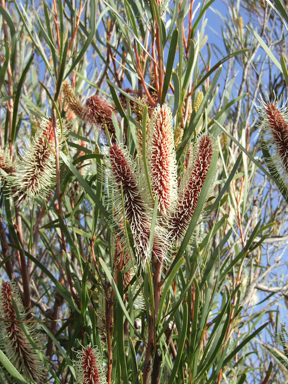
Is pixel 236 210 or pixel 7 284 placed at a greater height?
pixel 236 210

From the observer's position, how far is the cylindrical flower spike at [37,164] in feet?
2.80

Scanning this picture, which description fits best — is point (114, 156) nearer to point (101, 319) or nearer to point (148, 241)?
point (148, 241)

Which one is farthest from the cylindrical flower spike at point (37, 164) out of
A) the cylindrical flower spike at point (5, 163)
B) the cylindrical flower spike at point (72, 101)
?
the cylindrical flower spike at point (72, 101)

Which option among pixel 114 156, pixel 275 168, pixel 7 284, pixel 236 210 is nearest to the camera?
pixel 114 156

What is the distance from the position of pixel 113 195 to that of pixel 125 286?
0.87 feet

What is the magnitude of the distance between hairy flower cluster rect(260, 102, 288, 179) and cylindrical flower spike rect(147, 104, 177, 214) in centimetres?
19

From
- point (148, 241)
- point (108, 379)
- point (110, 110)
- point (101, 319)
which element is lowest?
point (108, 379)

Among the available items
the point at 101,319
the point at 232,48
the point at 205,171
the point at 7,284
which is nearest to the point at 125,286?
the point at 101,319

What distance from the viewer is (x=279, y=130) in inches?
28.3

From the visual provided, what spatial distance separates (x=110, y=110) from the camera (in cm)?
95

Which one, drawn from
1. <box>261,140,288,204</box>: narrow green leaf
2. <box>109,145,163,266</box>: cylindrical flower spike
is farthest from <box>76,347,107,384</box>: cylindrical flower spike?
<box>261,140,288,204</box>: narrow green leaf

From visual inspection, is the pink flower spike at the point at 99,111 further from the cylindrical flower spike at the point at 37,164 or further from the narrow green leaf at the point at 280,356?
the narrow green leaf at the point at 280,356

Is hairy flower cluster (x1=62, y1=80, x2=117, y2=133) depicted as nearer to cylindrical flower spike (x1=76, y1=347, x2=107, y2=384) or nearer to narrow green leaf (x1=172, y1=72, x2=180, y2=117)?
narrow green leaf (x1=172, y1=72, x2=180, y2=117)

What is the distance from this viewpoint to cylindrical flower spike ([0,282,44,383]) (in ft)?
2.77
